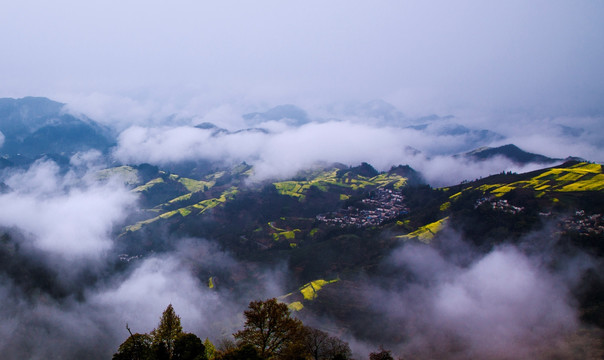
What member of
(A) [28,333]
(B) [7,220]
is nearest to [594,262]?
(A) [28,333]

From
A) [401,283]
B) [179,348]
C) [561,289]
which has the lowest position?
[401,283]

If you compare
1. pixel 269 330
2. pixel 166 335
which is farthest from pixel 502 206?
pixel 166 335

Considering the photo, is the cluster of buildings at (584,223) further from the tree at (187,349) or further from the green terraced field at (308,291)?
the tree at (187,349)

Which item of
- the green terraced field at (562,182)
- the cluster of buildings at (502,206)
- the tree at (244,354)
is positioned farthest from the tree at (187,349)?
the green terraced field at (562,182)

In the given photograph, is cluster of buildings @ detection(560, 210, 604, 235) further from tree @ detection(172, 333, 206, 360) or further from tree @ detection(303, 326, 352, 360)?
tree @ detection(172, 333, 206, 360)

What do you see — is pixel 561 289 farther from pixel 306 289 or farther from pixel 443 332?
pixel 306 289

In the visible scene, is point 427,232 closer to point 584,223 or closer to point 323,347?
point 584,223

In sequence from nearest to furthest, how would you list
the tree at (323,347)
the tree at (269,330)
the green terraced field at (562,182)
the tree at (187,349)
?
the tree at (269,330)
the tree at (187,349)
the tree at (323,347)
the green terraced field at (562,182)
